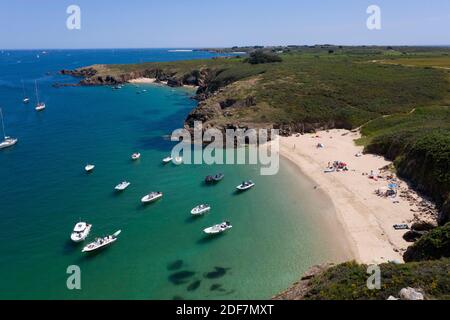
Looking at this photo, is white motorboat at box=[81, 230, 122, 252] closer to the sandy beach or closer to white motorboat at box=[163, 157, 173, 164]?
white motorboat at box=[163, 157, 173, 164]

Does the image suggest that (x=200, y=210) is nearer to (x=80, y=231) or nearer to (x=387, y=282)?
(x=80, y=231)

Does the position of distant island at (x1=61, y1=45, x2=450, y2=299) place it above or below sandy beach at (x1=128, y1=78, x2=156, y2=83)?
below

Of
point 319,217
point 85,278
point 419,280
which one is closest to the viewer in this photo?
point 419,280

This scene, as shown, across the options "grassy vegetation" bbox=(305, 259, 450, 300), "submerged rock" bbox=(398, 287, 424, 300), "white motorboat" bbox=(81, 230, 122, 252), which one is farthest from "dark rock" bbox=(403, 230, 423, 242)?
"white motorboat" bbox=(81, 230, 122, 252)

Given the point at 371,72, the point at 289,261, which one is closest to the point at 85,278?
the point at 289,261

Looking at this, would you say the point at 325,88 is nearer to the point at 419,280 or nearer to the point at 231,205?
the point at 231,205

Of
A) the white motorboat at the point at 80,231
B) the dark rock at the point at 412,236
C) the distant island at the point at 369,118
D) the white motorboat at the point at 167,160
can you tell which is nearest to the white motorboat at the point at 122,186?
the white motorboat at the point at 80,231
